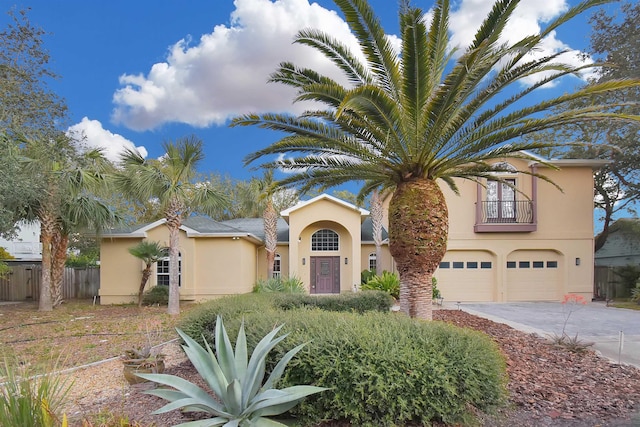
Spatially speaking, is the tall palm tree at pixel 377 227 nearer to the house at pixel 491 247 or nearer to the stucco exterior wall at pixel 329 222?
the stucco exterior wall at pixel 329 222

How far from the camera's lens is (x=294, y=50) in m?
9.14

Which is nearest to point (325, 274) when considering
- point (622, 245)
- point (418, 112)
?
point (418, 112)

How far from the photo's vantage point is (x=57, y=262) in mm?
Answer: 16312

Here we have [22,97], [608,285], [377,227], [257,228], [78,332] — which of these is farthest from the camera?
[257,228]

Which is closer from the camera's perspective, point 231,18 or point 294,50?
point 294,50

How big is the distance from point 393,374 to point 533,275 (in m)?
16.8

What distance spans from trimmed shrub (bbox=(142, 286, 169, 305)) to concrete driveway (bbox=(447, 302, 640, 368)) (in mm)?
12707

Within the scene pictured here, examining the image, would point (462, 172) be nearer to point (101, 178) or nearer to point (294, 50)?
point (294, 50)

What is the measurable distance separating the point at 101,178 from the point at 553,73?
1548 cm

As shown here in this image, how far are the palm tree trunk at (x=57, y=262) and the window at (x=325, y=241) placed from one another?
37.5ft

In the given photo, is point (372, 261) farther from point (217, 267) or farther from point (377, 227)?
point (217, 267)

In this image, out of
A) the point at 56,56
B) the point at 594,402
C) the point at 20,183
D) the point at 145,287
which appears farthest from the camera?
the point at 145,287

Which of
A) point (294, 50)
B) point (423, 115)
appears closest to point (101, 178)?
point (294, 50)

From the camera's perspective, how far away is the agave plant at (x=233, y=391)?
3.40 meters
